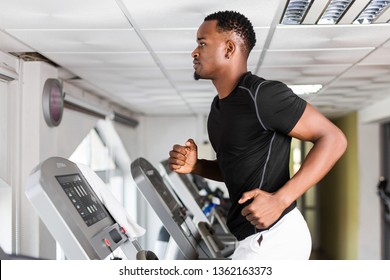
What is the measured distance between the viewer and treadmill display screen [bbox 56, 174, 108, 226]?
2.62 feet

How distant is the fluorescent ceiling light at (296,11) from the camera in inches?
43.1

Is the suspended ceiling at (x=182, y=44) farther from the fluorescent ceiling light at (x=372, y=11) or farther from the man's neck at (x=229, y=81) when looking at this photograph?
the man's neck at (x=229, y=81)

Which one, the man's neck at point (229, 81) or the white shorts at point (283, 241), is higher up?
the man's neck at point (229, 81)

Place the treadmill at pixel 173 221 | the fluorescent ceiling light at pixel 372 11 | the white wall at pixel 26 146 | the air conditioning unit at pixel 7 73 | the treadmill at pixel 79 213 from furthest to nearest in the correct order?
the white wall at pixel 26 146 → the air conditioning unit at pixel 7 73 → the treadmill at pixel 173 221 → the fluorescent ceiling light at pixel 372 11 → the treadmill at pixel 79 213

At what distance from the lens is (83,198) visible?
2.79ft

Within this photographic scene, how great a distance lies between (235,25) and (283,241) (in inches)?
13.3

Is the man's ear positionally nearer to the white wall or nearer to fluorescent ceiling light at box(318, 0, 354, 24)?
fluorescent ceiling light at box(318, 0, 354, 24)

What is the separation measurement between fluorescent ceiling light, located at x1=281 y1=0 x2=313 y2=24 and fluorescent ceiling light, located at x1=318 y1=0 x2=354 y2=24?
5 cm

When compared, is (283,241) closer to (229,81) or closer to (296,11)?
(229,81)

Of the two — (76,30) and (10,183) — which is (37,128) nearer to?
(10,183)

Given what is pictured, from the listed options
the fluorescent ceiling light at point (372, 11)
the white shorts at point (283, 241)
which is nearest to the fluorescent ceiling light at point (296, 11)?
the fluorescent ceiling light at point (372, 11)

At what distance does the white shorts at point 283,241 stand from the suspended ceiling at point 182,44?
1.11ft

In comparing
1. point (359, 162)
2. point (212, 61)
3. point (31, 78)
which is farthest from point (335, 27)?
point (359, 162)

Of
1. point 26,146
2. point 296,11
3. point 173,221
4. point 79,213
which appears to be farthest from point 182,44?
point 79,213
